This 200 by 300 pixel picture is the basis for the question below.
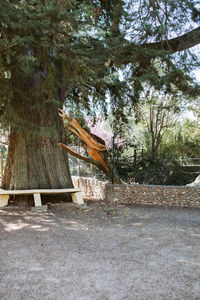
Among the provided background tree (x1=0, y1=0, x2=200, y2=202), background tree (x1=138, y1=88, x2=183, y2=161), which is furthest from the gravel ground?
background tree (x1=138, y1=88, x2=183, y2=161)

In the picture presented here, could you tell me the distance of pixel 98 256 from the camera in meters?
3.57

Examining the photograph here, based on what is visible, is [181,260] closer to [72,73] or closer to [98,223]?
[98,223]

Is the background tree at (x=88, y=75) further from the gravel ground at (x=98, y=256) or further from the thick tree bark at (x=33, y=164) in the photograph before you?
the gravel ground at (x=98, y=256)

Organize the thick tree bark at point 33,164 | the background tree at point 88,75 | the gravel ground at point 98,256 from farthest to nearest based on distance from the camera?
the thick tree bark at point 33,164, the background tree at point 88,75, the gravel ground at point 98,256

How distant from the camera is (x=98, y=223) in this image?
550cm

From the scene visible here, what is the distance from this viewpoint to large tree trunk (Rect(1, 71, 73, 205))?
7037 mm

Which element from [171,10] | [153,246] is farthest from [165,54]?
[153,246]

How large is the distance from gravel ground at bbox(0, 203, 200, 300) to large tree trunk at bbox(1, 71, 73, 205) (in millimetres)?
1187

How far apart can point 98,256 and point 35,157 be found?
4169mm

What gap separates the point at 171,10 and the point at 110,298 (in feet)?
23.8

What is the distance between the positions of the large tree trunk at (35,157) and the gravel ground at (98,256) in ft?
3.89

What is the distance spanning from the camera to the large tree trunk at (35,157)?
7037 mm

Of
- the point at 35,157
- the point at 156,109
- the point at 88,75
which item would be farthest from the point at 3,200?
the point at 156,109

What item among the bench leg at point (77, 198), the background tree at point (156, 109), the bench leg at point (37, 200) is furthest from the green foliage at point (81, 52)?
the bench leg at point (77, 198)
